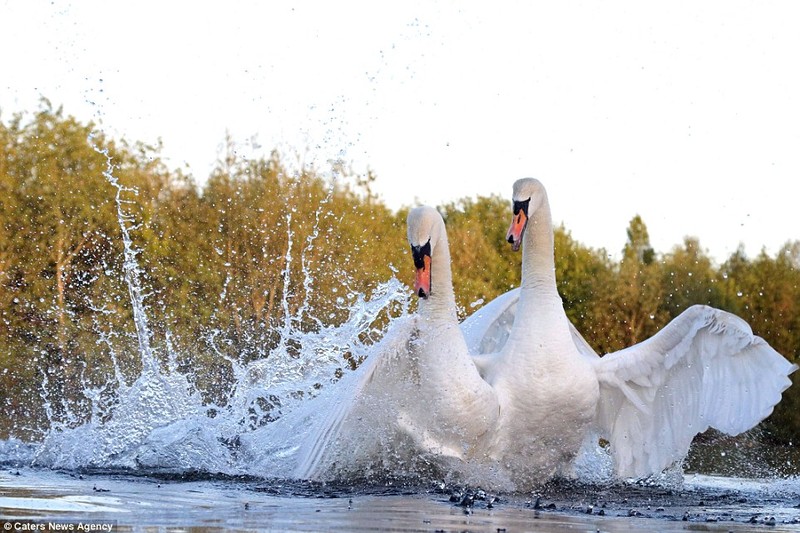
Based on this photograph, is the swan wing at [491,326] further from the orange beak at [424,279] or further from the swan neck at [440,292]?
the orange beak at [424,279]

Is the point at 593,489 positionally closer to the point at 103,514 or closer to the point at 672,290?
the point at 103,514

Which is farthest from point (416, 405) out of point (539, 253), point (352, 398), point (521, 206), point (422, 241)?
point (521, 206)

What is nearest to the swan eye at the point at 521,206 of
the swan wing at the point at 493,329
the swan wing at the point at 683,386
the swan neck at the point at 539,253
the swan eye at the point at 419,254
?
the swan neck at the point at 539,253

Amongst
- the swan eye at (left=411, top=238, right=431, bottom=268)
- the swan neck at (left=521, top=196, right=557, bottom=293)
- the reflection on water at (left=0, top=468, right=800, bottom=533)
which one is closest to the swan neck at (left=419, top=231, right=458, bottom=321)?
the swan eye at (left=411, top=238, right=431, bottom=268)

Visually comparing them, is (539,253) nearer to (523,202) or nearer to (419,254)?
(523,202)

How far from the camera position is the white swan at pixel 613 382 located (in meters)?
10.1

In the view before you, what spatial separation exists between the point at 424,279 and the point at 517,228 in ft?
3.67

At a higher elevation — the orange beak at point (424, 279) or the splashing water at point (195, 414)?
the orange beak at point (424, 279)

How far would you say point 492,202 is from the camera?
47.1 meters

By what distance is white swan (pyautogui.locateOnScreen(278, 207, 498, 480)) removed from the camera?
9.45 meters

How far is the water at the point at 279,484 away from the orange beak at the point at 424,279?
0.28 meters

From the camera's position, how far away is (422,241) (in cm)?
973

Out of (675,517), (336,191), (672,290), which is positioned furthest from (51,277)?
(675,517)

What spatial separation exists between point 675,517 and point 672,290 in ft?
103
